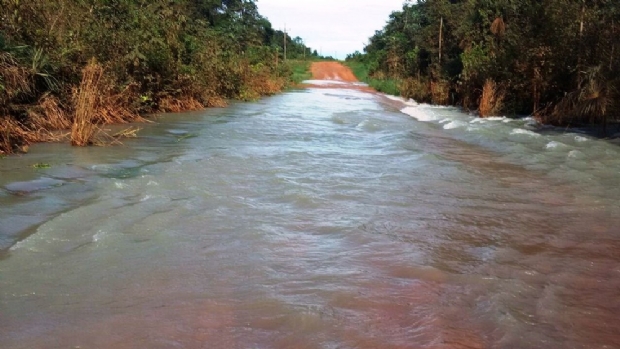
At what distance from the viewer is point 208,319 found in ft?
10.4

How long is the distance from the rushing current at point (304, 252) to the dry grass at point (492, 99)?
8324 millimetres

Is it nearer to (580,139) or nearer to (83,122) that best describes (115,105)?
(83,122)

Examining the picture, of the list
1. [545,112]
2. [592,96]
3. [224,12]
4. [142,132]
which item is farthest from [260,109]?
[224,12]

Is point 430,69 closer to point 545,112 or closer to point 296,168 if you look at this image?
point 545,112

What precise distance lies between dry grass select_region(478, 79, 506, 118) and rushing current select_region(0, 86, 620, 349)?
8.32m

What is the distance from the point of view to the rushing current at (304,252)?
3.09 m

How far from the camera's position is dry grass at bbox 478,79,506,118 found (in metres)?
16.8

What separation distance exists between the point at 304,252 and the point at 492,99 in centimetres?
1409

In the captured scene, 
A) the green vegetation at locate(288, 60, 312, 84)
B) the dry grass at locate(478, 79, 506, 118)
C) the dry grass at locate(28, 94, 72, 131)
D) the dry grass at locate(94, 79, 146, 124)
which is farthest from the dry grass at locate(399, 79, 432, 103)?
the dry grass at locate(28, 94, 72, 131)

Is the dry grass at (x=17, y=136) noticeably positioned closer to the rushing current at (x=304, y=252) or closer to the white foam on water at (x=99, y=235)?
the rushing current at (x=304, y=252)

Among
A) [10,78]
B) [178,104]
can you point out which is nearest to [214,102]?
[178,104]

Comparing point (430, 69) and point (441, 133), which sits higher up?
point (430, 69)

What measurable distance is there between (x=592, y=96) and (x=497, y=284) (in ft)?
32.6

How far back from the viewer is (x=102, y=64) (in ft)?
40.4
